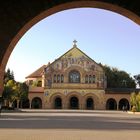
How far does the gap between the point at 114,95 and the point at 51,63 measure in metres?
14.0

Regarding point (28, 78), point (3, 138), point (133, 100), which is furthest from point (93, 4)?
point (28, 78)

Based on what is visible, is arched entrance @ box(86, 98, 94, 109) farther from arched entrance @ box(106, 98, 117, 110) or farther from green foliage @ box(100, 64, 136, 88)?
green foliage @ box(100, 64, 136, 88)

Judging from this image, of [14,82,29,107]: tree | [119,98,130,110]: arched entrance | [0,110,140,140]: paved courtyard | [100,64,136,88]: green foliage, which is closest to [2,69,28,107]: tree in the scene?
[14,82,29,107]: tree

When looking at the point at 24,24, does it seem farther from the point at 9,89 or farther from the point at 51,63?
the point at 51,63

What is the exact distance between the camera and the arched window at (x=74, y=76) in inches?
3022

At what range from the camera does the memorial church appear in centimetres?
7606

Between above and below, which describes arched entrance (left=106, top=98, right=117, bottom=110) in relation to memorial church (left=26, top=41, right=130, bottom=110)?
A: below

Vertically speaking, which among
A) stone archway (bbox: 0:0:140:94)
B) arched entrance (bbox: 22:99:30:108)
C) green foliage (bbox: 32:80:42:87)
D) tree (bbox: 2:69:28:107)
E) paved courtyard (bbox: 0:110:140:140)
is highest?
green foliage (bbox: 32:80:42:87)

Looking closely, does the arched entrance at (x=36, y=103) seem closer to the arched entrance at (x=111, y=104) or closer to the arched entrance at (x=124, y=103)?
the arched entrance at (x=111, y=104)

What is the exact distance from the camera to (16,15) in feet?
20.3

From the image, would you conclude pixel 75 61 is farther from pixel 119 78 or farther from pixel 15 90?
pixel 119 78

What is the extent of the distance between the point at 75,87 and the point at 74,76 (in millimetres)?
2222

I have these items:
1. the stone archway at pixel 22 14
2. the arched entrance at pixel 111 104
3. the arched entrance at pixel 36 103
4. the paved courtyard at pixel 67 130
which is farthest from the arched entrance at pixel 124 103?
the stone archway at pixel 22 14

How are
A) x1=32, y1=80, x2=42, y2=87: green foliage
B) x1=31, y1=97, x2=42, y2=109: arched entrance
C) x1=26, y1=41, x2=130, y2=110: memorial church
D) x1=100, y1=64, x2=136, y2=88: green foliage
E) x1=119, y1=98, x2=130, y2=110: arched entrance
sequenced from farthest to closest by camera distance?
x1=100, y1=64, x2=136, y2=88: green foliage, x1=32, y1=80, x2=42, y2=87: green foliage, x1=31, y1=97, x2=42, y2=109: arched entrance, x1=119, y1=98, x2=130, y2=110: arched entrance, x1=26, y1=41, x2=130, y2=110: memorial church
